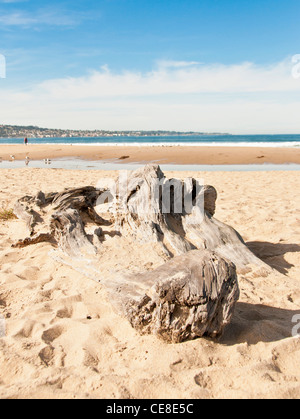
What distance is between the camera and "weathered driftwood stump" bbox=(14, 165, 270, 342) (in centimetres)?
239

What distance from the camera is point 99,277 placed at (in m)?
3.30

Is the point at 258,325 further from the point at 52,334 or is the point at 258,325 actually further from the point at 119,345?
the point at 52,334

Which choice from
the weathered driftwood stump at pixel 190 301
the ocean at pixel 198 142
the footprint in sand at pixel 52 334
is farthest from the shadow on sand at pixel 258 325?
the ocean at pixel 198 142

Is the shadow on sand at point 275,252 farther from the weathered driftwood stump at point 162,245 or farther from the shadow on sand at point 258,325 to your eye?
the shadow on sand at point 258,325

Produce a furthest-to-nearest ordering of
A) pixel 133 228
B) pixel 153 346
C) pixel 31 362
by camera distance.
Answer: pixel 133 228 < pixel 153 346 < pixel 31 362

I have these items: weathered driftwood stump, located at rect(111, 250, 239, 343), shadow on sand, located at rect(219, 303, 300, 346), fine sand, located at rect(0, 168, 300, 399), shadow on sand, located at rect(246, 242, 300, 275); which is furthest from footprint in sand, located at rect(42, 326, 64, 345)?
shadow on sand, located at rect(246, 242, 300, 275)

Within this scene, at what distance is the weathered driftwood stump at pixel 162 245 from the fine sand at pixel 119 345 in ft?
0.51

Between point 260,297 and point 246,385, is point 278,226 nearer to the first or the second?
point 260,297

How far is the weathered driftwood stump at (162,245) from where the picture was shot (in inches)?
94.3

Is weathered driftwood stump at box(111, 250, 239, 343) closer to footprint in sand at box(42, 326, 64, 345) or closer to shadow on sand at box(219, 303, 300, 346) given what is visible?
shadow on sand at box(219, 303, 300, 346)

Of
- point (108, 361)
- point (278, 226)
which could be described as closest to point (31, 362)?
point (108, 361)

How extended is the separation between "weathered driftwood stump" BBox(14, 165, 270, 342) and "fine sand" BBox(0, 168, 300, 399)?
0.16 metres

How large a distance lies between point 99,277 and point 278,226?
358 centimetres

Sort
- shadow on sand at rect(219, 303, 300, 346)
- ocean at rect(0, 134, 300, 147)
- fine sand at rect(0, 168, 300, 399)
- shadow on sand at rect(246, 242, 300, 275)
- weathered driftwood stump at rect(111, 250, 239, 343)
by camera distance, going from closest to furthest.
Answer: fine sand at rect(0, 168, 300, 399) < weathered driftwood stump at rect(111, 250, 239, 343) < shadow on sand at rect(219, 303, 300, 346) < shadow on sand at rect(246, 242, 300, 275) < ocean at rect(0, 134, 300, 147)
